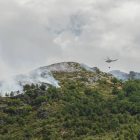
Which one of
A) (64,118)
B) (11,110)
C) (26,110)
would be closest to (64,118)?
(64,118)

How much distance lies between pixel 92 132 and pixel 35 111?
1690 inches

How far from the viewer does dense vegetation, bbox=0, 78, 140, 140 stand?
73.1m

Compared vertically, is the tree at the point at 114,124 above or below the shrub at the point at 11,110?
below

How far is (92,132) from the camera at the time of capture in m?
73.6

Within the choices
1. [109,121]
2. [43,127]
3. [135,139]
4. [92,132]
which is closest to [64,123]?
[43,127]

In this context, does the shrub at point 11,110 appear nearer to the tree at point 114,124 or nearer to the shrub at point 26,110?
the shrub at point 26,110

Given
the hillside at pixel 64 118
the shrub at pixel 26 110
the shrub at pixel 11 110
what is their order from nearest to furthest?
the hillside at pixel 64 118, the shrub at pixel 11 110, the shrub at pixel 26 110

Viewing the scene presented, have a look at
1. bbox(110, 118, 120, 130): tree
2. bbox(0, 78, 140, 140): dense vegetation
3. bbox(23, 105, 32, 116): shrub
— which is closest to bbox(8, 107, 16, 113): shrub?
bbox(0, 78, 140, 140): dense vegetation

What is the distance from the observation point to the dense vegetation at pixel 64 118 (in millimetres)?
73062

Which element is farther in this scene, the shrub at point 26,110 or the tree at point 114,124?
the shrub at point 26,110

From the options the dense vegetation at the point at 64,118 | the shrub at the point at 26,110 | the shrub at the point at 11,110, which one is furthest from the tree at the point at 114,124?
the shrub at the point at 11,110

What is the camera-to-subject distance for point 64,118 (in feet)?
294

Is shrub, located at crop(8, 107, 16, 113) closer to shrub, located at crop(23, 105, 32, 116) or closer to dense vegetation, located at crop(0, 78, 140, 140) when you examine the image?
dense vegetation, located at crop(0, 78, 140, 140)

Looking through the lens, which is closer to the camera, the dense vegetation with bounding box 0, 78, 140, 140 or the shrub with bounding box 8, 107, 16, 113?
the dense vegetation with bounding box 0, 78, 140, 140
